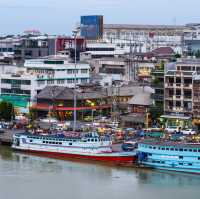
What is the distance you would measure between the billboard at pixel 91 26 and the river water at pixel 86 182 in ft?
57.2

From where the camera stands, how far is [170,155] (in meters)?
14.1

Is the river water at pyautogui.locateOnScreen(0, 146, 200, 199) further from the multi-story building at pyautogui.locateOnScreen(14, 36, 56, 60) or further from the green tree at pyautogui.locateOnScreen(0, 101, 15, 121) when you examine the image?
the multi-story building at pyautogui.locateOnScreen(14, 36, 56, 60)

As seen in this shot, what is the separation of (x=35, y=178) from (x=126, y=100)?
6966mm

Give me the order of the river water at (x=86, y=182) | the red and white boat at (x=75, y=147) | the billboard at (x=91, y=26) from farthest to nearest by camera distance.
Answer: the billboard at (x=91, y=26) < the red and white boat at (x=75, y=147) < the river water at (x=86, y=182)

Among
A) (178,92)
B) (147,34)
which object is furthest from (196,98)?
(147,34)

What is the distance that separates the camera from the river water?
39.9ft

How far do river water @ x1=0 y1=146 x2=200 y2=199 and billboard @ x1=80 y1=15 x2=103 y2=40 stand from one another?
1743cm

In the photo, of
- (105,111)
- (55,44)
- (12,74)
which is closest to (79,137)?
(105,111)

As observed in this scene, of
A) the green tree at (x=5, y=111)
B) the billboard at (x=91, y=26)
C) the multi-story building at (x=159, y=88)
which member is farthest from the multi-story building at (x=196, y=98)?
the billboard at (x=91, y=26)

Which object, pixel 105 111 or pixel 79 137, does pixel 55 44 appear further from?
pixel 79 137

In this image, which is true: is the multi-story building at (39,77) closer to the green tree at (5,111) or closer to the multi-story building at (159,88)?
the green tree at (5,111)

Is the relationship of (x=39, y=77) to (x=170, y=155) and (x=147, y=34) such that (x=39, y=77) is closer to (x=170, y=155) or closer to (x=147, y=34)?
(x=170, y=155)

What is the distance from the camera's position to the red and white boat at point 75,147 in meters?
14.8

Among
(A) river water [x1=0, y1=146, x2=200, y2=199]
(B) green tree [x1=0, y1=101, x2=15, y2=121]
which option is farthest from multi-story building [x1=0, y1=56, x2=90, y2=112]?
(A) river water [x1=0, y1=146, x2=200, y2=199]
